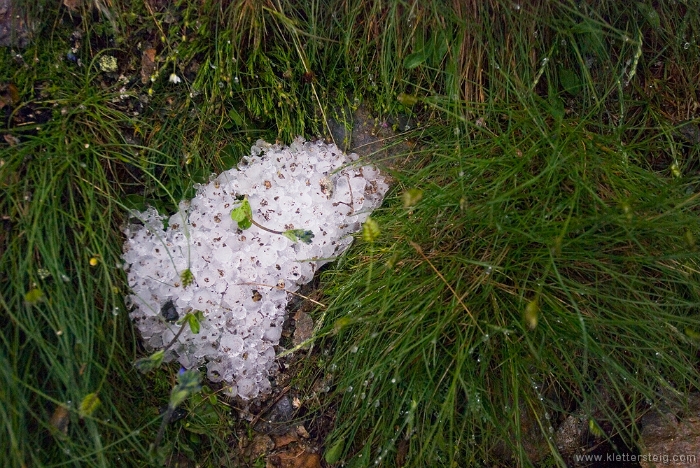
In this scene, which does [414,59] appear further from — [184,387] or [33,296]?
[33,296]

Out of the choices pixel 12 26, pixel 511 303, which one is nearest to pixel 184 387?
pixel 511 303

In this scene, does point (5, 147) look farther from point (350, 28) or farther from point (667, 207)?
point (667, 207)

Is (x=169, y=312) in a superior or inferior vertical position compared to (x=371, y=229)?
inferior

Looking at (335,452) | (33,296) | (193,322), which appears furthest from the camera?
(335,452)

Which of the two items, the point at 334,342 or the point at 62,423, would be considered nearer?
the point at 62,423

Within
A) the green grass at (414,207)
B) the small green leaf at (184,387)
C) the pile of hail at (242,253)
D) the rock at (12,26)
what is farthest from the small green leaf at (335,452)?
the rock at (12,26)

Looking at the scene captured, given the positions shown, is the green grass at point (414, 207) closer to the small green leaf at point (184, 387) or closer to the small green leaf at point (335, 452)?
the small green leaf at point (335, 452)

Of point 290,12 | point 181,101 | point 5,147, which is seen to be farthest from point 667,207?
point 5,147

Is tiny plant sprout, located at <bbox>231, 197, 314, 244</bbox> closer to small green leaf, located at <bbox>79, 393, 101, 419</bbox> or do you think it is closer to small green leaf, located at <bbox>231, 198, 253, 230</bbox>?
small green leaf, located at <bbox>231, 198, 253, 230</bbox>
